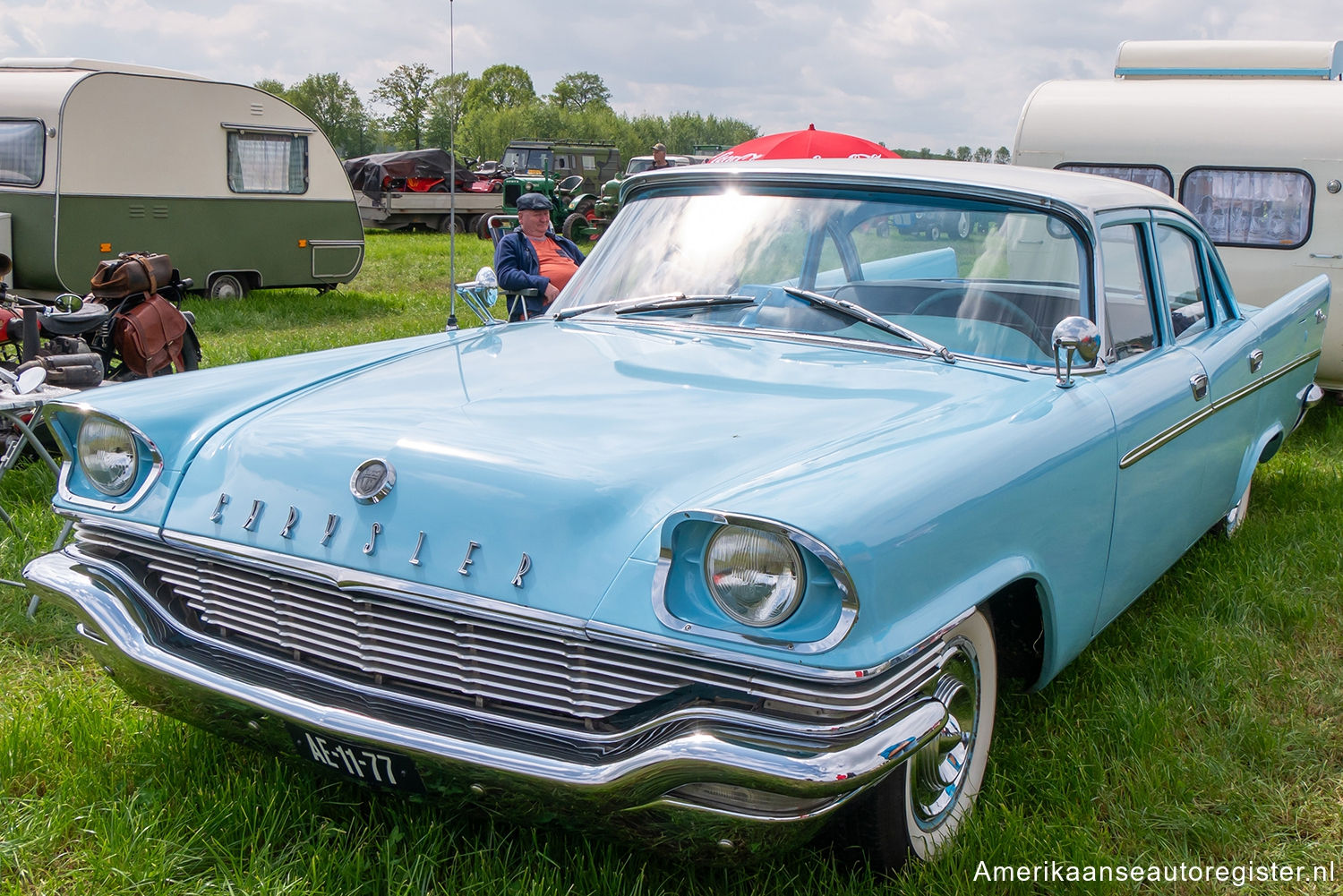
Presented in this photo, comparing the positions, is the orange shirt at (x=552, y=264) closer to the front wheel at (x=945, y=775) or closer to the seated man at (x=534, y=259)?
the seated man at (x=534, y=259)

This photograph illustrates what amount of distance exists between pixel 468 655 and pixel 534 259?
16.7ft

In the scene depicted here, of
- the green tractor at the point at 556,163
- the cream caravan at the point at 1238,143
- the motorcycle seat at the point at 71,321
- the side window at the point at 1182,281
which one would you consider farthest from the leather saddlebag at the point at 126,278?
the green tractor at the point at 556,163

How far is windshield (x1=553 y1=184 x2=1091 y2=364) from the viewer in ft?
9.95

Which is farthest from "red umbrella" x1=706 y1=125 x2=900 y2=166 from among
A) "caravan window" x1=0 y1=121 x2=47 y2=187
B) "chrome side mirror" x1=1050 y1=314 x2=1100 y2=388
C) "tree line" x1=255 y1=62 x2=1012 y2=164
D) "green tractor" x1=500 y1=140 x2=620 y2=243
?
"tree line" x1=255 y1=62 x2=1012 y2=164

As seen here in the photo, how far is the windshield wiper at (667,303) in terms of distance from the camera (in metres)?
3.22

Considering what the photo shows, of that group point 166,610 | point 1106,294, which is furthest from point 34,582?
point 1106,294

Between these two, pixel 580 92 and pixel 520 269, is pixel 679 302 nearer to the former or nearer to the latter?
pixel 520 269

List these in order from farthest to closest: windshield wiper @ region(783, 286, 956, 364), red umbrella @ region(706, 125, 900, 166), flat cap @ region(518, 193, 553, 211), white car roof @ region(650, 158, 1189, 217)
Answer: red umbrella @ region(706, 125, 900, 166)
flat cap @ region(518, 193, 553, 211)
white car roof @ region(650, 158, 1189, 217)
windshield wiper @ region(783, 286, 956, 364)

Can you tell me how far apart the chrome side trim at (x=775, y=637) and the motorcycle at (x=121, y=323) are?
14.7ft

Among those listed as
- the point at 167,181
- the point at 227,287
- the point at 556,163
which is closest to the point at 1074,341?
the point at 167,181

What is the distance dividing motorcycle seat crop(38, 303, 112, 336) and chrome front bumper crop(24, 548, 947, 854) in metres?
3.87

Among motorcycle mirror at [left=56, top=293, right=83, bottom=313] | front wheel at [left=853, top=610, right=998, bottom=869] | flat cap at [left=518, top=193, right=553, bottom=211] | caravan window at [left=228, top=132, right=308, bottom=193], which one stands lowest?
front wheel at [left=853, top=610, right=998, bottom=869]

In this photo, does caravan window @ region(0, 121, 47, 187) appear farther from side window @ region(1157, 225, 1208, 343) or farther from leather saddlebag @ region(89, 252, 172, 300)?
side window @ region(1157, 225, 1208, 343)

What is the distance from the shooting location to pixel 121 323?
5934mm
